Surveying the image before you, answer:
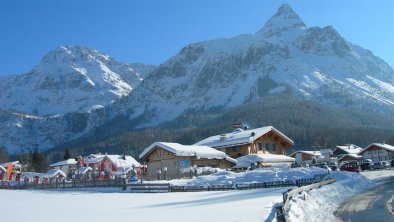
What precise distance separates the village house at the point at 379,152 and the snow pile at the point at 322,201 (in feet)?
233

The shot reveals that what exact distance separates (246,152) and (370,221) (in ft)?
150

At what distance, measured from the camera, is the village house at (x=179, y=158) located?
189ft

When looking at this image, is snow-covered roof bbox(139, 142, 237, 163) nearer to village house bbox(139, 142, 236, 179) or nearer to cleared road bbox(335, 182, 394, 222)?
village house bbox(139, 142, 236, 179)

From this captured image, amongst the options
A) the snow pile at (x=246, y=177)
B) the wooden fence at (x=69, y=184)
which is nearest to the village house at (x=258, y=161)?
the snow pile at (x=246, y=177)

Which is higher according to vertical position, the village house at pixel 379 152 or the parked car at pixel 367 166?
the village house at pixel 379 152

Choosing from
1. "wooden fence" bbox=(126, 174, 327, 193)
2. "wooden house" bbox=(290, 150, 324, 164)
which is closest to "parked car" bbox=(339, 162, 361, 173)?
"wooden fence" bbox=(126, 174, 327, 193)

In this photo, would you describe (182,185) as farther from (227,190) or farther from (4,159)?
(4,159)

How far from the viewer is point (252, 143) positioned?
67.9 metres

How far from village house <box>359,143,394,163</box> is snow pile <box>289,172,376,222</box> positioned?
233ft

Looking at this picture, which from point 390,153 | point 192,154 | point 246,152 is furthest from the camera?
point 390,153

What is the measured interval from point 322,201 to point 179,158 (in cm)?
3072

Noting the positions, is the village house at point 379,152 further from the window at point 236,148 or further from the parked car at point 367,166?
the window at point 236,148

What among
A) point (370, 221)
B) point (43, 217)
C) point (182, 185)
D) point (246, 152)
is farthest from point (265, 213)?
point (246, 152)

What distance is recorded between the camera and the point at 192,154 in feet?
190
